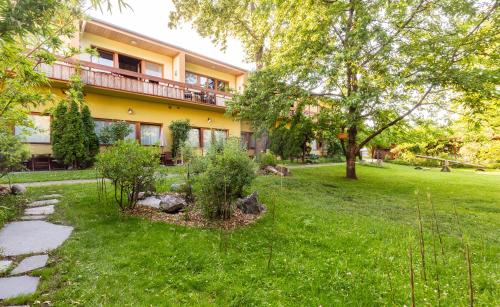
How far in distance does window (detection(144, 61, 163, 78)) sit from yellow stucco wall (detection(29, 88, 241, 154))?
3047 millimetres

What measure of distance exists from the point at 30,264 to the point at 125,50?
15982 millimetres

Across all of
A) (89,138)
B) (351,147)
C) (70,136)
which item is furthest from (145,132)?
(351,147)

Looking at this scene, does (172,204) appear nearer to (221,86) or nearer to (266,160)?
(266,160)

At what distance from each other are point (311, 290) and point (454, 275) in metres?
1.97

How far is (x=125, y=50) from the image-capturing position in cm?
1580

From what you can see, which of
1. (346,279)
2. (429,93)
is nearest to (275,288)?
(346,279)

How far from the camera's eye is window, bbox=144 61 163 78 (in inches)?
675

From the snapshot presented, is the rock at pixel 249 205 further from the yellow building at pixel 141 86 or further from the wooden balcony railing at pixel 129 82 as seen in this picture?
the wooden balcony railing at pixel 129 82

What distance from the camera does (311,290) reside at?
9.11 ft

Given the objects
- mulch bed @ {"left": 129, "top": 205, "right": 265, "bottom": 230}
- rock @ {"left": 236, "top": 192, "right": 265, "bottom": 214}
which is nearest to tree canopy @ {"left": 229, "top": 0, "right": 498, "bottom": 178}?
rock @ {"left": 236, "top": 192, "right": 265, "bottom": 214}

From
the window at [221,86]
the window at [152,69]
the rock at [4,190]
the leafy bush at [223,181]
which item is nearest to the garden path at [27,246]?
the rock at [4,190]

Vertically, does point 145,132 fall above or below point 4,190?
above

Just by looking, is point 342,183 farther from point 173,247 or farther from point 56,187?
point 56,187

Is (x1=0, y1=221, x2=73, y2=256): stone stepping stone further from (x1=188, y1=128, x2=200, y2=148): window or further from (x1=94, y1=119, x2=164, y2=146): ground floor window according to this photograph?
(x1=188, y1=128, x2=200, y2=148): window
